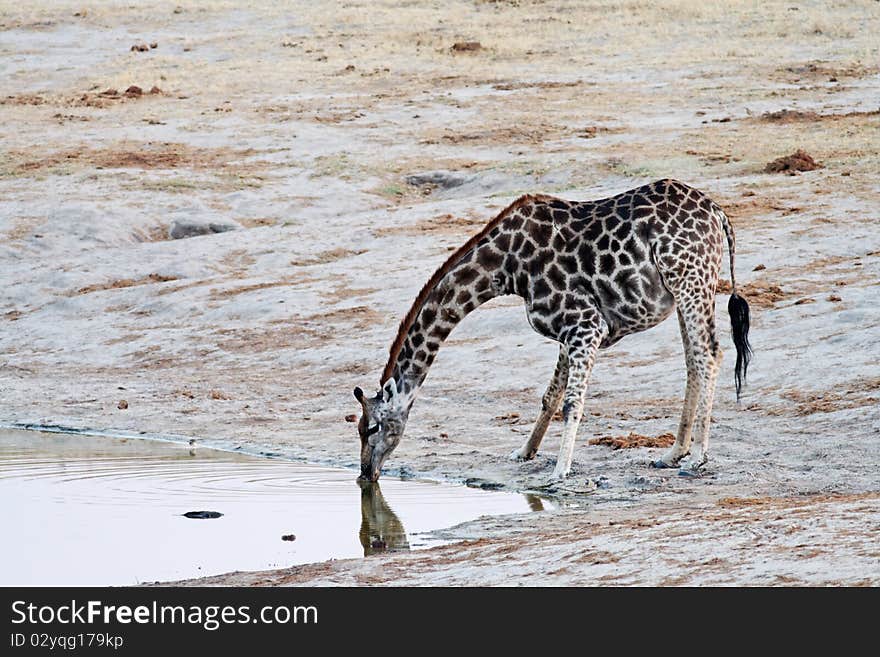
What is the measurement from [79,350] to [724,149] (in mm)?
13784

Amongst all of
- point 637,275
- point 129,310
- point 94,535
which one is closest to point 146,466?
point 94,535

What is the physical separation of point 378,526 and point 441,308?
222 centimetres

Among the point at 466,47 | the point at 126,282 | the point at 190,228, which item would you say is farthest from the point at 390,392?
the point at 466,47

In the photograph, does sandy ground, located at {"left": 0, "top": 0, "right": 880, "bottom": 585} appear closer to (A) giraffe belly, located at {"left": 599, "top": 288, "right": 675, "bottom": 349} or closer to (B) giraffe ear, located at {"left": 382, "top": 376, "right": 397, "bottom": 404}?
(B) giraffe ear, located at {"left": 382, "top": 376, "right": 397, "bottom": 404}

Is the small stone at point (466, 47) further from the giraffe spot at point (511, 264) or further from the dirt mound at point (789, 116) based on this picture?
the giraffe spot at point (511, 264)

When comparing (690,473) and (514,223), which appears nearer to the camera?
(690,473)

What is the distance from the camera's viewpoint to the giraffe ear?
39.1ft

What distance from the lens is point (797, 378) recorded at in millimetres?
14211

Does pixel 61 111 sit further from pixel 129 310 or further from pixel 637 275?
pixel 637 275

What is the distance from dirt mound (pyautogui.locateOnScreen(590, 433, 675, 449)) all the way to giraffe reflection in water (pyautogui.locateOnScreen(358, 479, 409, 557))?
214cm

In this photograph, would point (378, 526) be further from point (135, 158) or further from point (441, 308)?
point (135, 158)

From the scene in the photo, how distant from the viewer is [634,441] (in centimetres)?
1255

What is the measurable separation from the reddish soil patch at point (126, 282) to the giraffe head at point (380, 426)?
1108 centimetres

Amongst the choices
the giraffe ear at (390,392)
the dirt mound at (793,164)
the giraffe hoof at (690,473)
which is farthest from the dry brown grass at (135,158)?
the giraffe hoof at (690,473)
